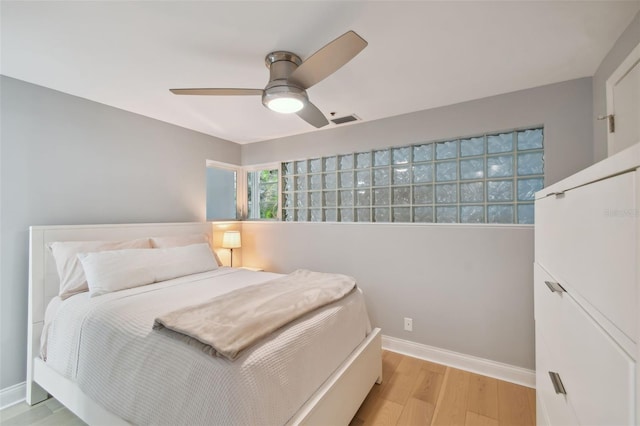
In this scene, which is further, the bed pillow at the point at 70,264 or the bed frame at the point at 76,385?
the bed pillow at the point at 70,264

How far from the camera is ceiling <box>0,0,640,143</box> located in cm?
133

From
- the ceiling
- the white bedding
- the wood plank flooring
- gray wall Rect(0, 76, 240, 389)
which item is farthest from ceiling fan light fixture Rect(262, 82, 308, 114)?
the wood plank flooring

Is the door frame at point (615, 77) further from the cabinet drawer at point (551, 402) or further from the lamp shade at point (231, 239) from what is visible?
the lamp shade at point (231, 239)

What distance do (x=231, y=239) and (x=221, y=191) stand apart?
76cm

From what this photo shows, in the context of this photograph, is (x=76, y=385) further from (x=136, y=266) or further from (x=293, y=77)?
(x=293, y=77)

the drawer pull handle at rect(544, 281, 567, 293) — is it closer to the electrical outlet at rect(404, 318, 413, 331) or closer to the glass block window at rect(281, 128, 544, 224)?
the glass block window at rect(281, 128, 544, 224)

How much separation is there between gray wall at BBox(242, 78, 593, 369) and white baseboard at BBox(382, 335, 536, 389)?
5 centimetres

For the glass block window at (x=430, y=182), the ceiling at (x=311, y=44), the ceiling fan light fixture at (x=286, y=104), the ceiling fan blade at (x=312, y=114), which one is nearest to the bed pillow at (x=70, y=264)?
the ceiling at (x=311, y=44)

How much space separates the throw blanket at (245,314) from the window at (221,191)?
6.95ft

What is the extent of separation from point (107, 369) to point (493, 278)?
271 cm

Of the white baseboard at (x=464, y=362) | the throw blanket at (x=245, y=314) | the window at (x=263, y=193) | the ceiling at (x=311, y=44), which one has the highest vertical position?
the ceiling at (x=311, y=44)

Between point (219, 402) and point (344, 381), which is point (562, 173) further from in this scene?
point (219, 402)

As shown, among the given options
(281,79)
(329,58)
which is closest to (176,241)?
(281,79)

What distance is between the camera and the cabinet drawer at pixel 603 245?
19.6 inches
